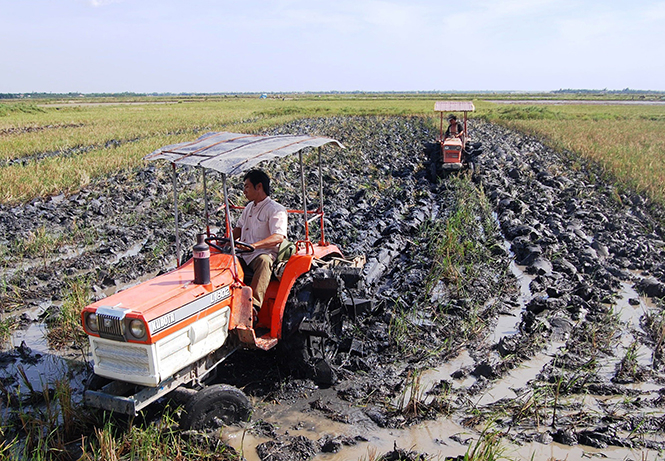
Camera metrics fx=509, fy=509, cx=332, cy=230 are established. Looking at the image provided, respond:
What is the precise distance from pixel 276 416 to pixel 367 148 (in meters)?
17.1

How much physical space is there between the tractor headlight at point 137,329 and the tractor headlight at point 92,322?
0.29 m

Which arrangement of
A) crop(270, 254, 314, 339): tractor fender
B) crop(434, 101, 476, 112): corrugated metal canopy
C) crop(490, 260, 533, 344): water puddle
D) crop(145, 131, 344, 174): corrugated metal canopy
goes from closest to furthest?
Answer: 1. crop(145, 131, 344, 174): corrugated metal canopy
2. crop(270, 254, 314, 339): tractor fender
3. crop(490, 260, 533, 344): water puddle
4. crop(434, 101, 476, 112): corrugated metal canopy

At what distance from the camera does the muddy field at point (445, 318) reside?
380cm

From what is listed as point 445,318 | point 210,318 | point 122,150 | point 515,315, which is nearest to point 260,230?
point 210,318

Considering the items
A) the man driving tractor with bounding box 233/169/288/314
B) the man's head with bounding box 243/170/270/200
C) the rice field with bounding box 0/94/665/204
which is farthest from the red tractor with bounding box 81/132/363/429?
the rice field with bounding box 0/94/665/204

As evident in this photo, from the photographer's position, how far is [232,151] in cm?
409

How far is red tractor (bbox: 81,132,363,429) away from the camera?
3301 millimetres

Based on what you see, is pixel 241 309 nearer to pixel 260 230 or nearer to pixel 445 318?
pixel 260 230

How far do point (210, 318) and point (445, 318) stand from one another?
9.49 ft

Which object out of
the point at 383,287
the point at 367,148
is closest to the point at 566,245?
the point at 383,287

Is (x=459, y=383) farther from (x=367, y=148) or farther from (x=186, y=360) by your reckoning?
(x=367, y=148)

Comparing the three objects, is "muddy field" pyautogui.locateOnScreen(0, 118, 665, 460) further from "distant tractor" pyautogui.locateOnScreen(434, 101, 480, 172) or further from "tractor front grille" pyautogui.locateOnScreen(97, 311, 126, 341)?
"distant tractor" pyautogui.locateOnScreen(434, 101, 480, 172)

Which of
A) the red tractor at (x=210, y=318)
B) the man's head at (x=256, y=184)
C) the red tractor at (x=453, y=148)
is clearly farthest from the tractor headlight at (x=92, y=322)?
the red tractor at (x=453, y=148)

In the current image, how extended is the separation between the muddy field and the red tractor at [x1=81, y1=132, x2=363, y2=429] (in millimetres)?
374
